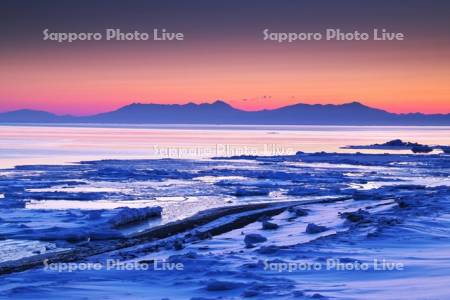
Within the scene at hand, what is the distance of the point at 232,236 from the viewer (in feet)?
43.5

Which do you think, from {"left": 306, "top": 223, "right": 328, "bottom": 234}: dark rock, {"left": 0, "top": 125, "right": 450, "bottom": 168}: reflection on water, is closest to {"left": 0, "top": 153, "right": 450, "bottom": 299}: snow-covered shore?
{"left": 306, "top": 223, "right": 328, "bottom": 234}: dark rock

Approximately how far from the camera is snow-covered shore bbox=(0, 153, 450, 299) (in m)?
8.19

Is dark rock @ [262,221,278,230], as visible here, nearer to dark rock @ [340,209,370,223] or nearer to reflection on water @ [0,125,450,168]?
dark rock @ [340,209,370,223]

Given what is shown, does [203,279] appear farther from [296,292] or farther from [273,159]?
[273,159]

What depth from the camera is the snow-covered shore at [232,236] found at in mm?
8188

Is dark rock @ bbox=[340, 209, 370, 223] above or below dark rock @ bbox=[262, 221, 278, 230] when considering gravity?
above

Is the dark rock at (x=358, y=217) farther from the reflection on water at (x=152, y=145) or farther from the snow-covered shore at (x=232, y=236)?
the reflection on water at (x=152, y=145)

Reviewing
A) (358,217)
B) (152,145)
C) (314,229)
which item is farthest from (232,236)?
(152,145)

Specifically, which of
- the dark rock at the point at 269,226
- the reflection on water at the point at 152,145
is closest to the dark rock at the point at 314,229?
the dark rock at the point at 269,226

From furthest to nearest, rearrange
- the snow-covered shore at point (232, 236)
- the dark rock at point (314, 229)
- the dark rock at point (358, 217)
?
the dark rock at point (358, 217) < the dark rock at point (314, 229) < the snow-covered shore at point (232, 236)

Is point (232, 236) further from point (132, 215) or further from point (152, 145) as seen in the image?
point (152, 145)

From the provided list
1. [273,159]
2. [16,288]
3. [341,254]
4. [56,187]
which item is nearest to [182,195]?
[56,187]

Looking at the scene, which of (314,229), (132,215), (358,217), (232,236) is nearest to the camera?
(314,229)

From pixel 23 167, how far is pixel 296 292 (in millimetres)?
25098
